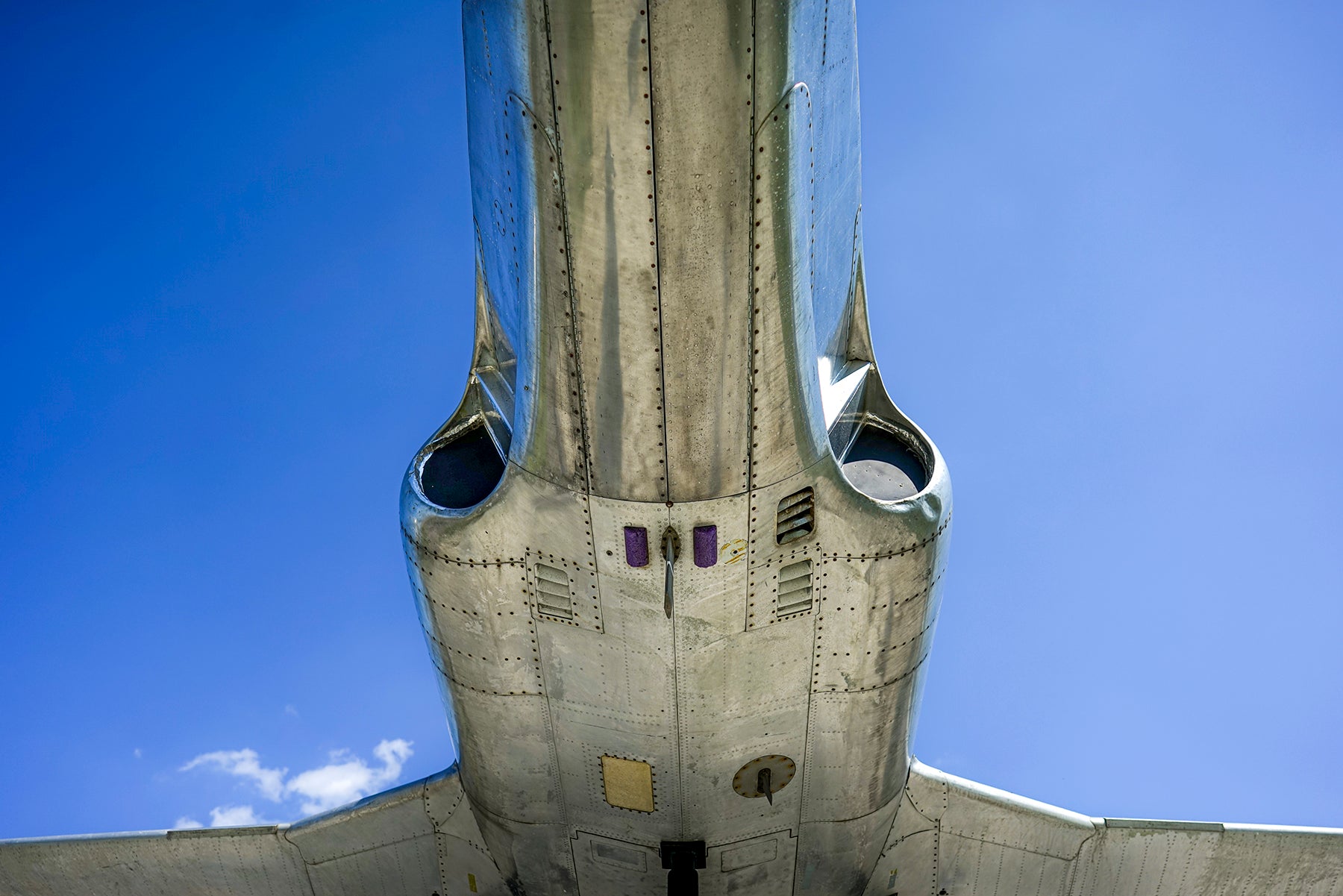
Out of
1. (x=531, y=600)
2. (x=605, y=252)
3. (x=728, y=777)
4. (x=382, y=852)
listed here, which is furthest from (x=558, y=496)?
(x=382, y=852)

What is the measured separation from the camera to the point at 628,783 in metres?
9.23

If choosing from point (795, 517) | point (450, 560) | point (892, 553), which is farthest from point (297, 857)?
point (892, 553)

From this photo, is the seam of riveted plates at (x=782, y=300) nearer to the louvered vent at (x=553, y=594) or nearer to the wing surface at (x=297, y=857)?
the louvered vent at (x=553, y=594)

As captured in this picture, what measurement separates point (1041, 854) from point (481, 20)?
30.2 feet

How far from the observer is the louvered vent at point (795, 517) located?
26.6ft

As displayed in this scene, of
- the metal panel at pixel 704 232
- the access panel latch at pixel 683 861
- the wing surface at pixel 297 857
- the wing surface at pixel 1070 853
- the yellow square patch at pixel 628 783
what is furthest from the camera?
the wing surface at pixel 297 857

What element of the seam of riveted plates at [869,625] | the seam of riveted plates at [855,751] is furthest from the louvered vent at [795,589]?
the seam of riveted plates at [855,751]

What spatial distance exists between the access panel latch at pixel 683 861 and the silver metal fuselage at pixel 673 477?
0.10 m

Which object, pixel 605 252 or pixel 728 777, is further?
pixel 728 777

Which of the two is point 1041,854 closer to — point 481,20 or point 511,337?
point 511,337

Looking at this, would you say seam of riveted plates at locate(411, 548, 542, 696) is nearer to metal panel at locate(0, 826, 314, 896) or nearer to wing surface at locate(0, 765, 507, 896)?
wing surface at locate(0, 765, 507, 896)

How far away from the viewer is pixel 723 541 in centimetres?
798

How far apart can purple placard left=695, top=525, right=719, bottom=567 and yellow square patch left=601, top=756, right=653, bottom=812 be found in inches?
83.6

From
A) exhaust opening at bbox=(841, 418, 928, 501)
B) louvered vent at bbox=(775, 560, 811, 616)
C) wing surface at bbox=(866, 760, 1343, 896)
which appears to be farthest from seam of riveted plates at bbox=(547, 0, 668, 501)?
wing surface at bbox=(866, 760, 1343, 896)
